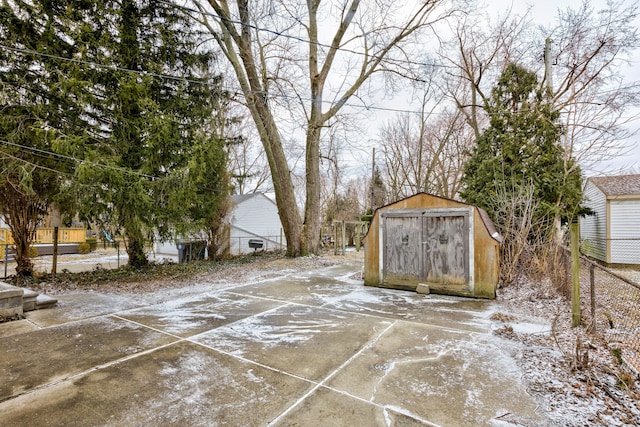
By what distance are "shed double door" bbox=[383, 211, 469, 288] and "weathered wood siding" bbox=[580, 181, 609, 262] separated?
27.5 ft

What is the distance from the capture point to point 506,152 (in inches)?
322

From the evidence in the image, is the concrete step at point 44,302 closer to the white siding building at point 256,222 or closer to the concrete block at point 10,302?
the concrete block at point 10,302

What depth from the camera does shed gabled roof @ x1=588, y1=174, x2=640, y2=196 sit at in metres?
11.3

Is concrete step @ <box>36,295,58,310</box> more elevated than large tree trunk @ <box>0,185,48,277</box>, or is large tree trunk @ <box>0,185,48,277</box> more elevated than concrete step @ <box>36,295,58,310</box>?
large tree trunk @ <box>0,185,48,277</box>

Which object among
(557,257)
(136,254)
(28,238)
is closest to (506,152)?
(557,257)

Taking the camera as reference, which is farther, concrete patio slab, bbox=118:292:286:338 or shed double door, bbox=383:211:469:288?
shed double door, bbox=383:211:469:288

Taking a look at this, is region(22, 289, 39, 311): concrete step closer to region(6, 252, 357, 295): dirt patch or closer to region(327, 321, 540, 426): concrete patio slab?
region(6, 252, 357, 295): dirt patch

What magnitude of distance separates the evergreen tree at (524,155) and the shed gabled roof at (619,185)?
470cm

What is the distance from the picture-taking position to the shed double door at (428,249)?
6.20 meters

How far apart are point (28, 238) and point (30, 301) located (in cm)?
377

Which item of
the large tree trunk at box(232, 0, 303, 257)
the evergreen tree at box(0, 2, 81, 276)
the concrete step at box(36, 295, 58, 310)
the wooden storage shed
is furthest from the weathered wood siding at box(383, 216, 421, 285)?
the evergreen tree at box(0, 2, 81, 276)

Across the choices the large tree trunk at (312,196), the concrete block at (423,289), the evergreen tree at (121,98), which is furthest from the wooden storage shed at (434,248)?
the large tree trunk at (312,196)

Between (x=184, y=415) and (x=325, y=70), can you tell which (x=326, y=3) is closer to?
(x=325, y=70)

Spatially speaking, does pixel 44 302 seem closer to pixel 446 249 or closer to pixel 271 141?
pixel 446 249
